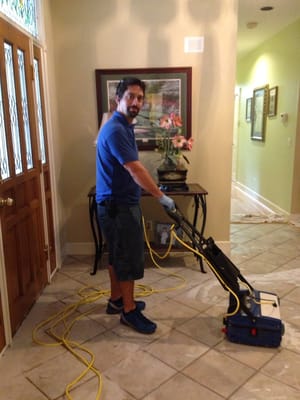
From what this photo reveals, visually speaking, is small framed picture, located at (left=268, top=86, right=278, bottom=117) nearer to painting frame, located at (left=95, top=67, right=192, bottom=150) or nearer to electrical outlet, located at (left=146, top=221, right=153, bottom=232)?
painting frame, located at (left=95, top=67, right=192, bottom=150)

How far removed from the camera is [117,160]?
2133 mm

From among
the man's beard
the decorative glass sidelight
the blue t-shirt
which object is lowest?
the blue t-shirt

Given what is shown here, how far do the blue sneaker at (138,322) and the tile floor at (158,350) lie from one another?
0.04 metres

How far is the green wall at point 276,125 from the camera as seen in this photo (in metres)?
4.77

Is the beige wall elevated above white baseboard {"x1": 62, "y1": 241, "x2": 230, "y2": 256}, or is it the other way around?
the beige wall

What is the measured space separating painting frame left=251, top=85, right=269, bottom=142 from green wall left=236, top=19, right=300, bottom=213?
103 millimetres

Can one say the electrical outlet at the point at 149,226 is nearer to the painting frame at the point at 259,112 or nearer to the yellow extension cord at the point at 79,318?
the yellow extension cord at the point at 79,318

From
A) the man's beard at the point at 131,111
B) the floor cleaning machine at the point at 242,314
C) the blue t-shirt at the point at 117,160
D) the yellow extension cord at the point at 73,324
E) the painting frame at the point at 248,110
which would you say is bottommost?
the yellow extension cord at the point at 73,324

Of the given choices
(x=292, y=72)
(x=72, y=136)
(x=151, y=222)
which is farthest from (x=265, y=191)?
(x=72, y=136)

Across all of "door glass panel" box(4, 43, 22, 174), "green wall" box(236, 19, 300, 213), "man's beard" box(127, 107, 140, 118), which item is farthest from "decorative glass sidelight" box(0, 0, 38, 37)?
"green wall" box(236, 19, 300, 213)

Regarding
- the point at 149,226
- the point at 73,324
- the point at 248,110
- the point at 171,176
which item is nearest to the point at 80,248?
the point at 149,226

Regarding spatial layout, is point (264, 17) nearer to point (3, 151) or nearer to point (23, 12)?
point (23, 12)

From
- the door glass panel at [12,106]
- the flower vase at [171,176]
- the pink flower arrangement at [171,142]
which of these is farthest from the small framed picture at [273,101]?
the door glass panel at [12,106]

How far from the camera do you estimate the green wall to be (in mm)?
4770
